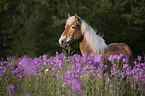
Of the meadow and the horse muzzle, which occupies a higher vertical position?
the horse muzzle

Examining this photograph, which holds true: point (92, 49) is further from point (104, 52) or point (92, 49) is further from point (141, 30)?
point (141, 30)

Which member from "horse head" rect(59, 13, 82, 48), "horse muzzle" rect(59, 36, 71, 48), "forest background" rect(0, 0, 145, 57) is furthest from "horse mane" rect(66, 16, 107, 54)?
"forest background" rect(0, 0, 145, 57)

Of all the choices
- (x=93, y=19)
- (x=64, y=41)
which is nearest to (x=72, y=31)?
(x=64, y=41)

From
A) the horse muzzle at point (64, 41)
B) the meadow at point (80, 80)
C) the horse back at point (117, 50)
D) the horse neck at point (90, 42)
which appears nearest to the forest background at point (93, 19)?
the horse back at point (117, 50)

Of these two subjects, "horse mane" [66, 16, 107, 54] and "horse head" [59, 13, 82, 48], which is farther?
"horse head" [59, 13, 82, 48]

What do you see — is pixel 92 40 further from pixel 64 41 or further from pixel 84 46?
pixel 64 41

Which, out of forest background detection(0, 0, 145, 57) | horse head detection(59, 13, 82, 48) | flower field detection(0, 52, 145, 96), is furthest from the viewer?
forest background detection(0, 0, 145, 57)

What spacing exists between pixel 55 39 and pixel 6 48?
14.0 meters

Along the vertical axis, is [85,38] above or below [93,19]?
below

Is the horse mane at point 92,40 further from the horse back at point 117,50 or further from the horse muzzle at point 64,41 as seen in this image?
the horse muzzle at point 64,41

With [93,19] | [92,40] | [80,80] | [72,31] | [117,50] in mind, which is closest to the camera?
[80,80]

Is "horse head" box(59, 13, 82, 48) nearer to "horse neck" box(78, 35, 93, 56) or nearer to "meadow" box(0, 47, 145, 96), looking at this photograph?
"horse neck" box(78, 35, 93, 56)

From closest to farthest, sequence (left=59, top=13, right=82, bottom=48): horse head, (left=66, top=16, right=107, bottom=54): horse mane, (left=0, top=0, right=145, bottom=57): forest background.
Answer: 1. (left=66, top=16, right=107, bottom=54): horse mane
2. (left=59, top=13, right=82, bottom=48): horse head
3. (left=0, top=0, right=145, bottom=57): forest background

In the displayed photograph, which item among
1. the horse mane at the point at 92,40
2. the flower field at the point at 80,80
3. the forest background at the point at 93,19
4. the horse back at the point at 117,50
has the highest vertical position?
the forest background at the point at 93,19
